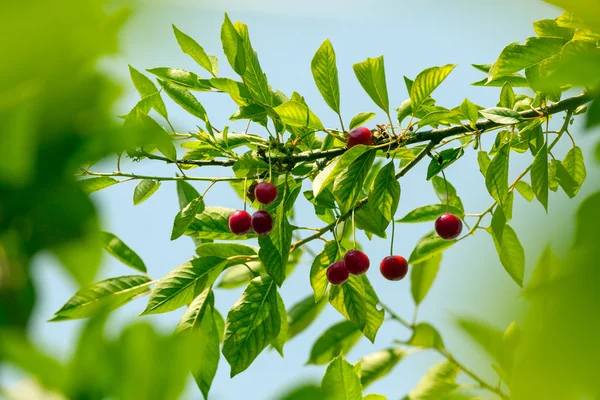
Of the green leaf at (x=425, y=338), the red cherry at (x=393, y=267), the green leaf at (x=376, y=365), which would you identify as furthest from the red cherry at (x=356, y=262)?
the green leaf at (x=425, y=338)

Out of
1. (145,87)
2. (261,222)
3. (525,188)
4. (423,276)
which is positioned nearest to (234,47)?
(145,87)

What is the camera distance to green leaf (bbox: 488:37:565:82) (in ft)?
5.43

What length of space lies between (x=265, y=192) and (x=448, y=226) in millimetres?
613

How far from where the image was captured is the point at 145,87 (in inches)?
80.7

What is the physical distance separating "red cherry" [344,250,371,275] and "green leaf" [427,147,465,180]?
1.03ft

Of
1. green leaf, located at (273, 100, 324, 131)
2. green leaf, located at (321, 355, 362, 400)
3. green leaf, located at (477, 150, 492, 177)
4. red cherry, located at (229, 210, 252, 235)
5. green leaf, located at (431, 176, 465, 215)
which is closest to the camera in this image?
green leaf, located at (321, 355, 362, 400)

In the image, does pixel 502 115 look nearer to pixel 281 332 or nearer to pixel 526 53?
pixel 526 53

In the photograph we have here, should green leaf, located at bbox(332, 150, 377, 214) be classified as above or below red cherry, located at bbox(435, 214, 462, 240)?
above

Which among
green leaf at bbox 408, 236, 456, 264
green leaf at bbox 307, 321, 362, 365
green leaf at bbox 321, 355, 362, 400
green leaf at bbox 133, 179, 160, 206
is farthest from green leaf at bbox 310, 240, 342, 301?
green leaf at bbox 321, 355, 362, 400

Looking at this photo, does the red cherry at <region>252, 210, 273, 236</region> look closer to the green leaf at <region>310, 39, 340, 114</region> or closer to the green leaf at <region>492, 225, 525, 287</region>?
the green leaf at <region>310, 39, 340, 114</region>

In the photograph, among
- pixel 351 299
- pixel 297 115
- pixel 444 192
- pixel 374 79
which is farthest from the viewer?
pixel 444 192

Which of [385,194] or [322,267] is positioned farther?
[322,267]

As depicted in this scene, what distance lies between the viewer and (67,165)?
42 centimetres

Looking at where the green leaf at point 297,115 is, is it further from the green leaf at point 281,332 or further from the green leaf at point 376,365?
the green leaf at point 376,365
